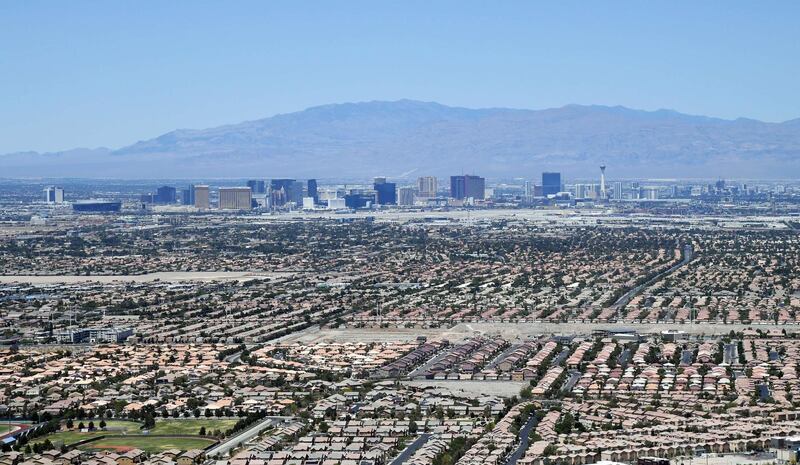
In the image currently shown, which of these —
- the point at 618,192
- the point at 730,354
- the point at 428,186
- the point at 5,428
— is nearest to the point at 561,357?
the point at 730,354

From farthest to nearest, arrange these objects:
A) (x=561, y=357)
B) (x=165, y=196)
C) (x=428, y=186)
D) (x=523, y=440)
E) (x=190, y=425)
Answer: (x=428, y=186), (x=165, y=196), (x=561, y=357), (x=190, y=425), (x=523, y=440)

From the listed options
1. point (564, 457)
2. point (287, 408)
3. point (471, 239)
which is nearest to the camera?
point (564, 457)

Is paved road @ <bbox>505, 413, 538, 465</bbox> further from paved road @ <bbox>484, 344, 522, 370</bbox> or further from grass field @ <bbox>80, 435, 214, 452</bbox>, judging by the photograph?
paved road @ <bbox>484, 344, 522, 370</bbox>

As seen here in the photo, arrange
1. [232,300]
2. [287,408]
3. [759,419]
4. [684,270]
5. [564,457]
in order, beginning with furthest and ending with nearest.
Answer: [684,270], [232,300], [287,408], [759,419], [564,457]

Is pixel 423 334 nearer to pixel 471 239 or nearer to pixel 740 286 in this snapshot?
pixel 740 286

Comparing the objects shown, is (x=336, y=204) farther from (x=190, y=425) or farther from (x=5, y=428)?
(x=5, y=428)

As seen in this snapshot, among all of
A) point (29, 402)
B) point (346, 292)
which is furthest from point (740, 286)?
point (29, 402)
